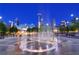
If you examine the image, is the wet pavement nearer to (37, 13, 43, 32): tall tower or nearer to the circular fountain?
the circular fountain

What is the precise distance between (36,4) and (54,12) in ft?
0.92

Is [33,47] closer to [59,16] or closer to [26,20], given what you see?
[26,20]

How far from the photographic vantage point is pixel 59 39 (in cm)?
251

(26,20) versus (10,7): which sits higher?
(10,7)

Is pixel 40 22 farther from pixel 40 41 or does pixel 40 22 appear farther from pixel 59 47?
pixel 59 47

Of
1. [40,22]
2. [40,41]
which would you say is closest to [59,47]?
[40,41]

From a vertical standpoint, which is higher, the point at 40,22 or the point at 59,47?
the point at 40,22

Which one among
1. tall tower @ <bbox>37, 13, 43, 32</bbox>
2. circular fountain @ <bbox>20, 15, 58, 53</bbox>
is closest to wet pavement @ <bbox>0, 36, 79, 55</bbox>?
circular fountain @ <bbox>20, 15, 58, 53</bbox>

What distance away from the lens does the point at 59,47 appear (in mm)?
2504

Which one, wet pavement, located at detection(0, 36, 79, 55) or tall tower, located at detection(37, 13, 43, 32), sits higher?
tall tower, located at detection(37, 13, 43, 32)

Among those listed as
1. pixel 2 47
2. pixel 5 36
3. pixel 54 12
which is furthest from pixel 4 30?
pixel 54 12

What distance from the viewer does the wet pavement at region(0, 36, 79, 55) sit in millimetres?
2490

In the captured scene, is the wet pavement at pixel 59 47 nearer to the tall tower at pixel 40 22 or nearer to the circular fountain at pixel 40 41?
the circular fountain at pixel 40 41
